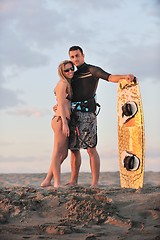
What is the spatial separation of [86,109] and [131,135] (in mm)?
595

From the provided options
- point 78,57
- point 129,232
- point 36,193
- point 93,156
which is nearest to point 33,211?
point 36,193

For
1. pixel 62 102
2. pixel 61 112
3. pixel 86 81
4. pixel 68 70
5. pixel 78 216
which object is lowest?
pixel 78 216

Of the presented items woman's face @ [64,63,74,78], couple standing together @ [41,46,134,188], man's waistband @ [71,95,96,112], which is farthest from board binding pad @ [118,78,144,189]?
woman's face @ [64,63,74,78]

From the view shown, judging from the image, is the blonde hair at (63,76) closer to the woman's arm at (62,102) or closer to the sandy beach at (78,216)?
the woman's arm at (62,102)

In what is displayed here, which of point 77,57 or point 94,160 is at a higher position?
point 77,57

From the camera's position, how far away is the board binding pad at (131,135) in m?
5.12

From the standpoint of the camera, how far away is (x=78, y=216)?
10.7ft

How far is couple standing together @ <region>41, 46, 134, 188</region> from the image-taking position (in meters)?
4.99

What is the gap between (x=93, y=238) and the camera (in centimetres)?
284

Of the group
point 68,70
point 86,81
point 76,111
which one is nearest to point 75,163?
point 76,111

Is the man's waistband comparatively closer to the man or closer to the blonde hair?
the man

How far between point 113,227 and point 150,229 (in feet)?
0.81

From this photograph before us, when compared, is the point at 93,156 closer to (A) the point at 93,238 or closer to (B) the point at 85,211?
(B) the point at 85,211

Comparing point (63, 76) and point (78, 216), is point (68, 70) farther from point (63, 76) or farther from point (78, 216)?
point (78, 216)
